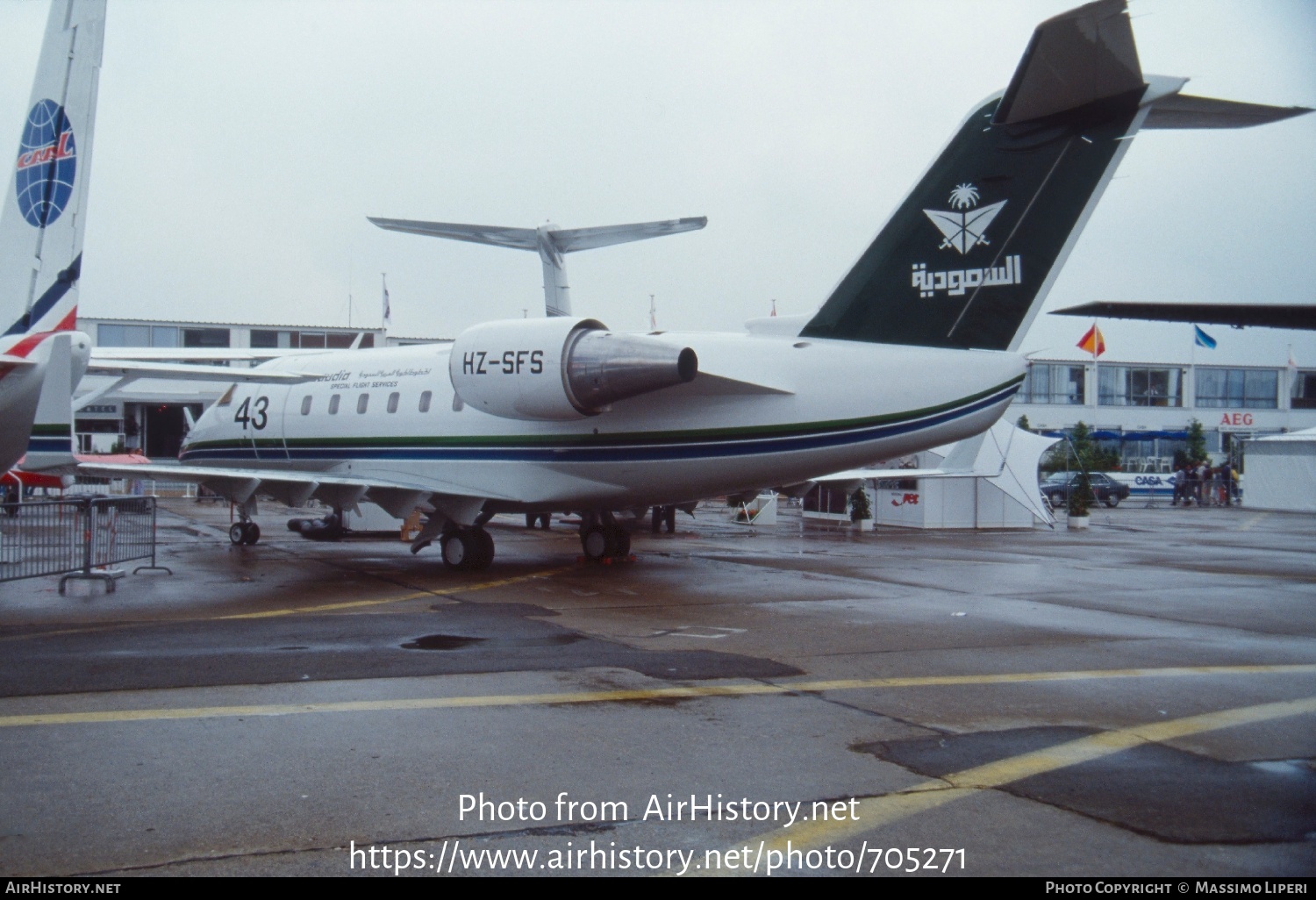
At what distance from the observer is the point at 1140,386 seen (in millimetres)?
66438

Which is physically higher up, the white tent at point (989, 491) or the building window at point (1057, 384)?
the building window at point (1057, 384)

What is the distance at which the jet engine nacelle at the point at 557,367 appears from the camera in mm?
12656

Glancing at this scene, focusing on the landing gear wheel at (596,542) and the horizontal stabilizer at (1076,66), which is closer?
the horizontal stabilizer at (1076,66)

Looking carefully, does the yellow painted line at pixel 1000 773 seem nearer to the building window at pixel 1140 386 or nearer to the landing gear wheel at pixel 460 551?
the landing gear wheel at pixel 460 551

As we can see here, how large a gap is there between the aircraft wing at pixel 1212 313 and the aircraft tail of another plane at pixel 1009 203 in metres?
5.21

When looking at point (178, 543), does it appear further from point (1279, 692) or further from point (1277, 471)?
point (1277, 471)

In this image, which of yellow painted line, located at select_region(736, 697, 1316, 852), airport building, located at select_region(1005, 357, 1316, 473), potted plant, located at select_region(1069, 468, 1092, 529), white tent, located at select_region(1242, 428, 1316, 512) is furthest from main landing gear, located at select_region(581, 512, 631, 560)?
airport building, located at select_region(1005, 357, 1316, 473)

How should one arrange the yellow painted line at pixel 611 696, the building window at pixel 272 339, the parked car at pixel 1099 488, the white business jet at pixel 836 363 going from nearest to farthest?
the yellow painted line at pixel 611 696 < the white business jet at pixel 836 363 < the parked car at pixel 1099 488 < the building window at pixel 272 339

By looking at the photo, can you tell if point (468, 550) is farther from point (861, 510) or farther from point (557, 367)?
point (861, 510)

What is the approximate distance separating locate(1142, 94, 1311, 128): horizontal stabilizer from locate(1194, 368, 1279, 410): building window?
6182 centimetres

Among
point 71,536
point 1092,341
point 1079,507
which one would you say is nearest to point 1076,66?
point 71,536

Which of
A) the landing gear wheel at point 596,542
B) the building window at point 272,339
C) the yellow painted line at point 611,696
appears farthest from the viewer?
the building window at point 272,339

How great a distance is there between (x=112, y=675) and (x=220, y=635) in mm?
1883

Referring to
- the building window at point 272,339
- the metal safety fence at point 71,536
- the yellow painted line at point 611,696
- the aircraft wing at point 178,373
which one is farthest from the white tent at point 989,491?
the building window at point 272,339
